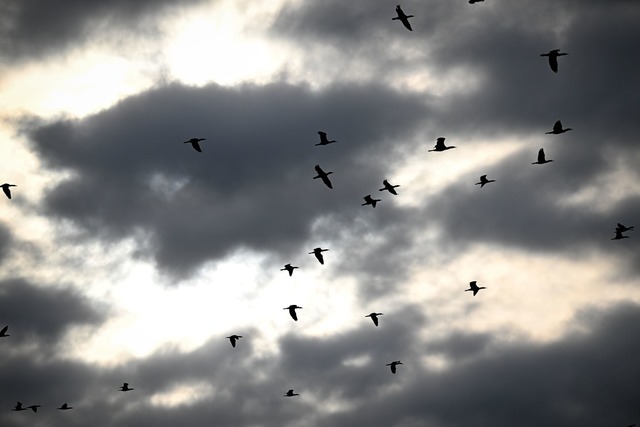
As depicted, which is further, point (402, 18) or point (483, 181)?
point (483, 181)

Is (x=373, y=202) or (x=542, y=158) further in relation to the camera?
(x=373, y=202)

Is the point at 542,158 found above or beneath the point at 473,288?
above

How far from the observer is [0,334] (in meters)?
105

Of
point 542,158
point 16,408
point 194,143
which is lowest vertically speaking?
point 16,408

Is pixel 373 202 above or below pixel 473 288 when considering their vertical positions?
above

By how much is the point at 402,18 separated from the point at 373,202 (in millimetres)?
21447

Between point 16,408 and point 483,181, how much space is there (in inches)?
2701

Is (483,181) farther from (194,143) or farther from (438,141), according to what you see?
(194,143)

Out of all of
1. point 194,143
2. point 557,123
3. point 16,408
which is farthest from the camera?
point 16,408

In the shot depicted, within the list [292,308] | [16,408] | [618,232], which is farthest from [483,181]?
[16,408]

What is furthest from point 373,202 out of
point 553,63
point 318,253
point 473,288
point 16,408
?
point 16,408

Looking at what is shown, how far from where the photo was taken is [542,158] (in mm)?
90562

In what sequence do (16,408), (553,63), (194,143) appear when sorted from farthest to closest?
1. (16,408)
2. (194,143)
3. (553,63)

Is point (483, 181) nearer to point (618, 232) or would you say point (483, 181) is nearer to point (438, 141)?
point (438, 141)
